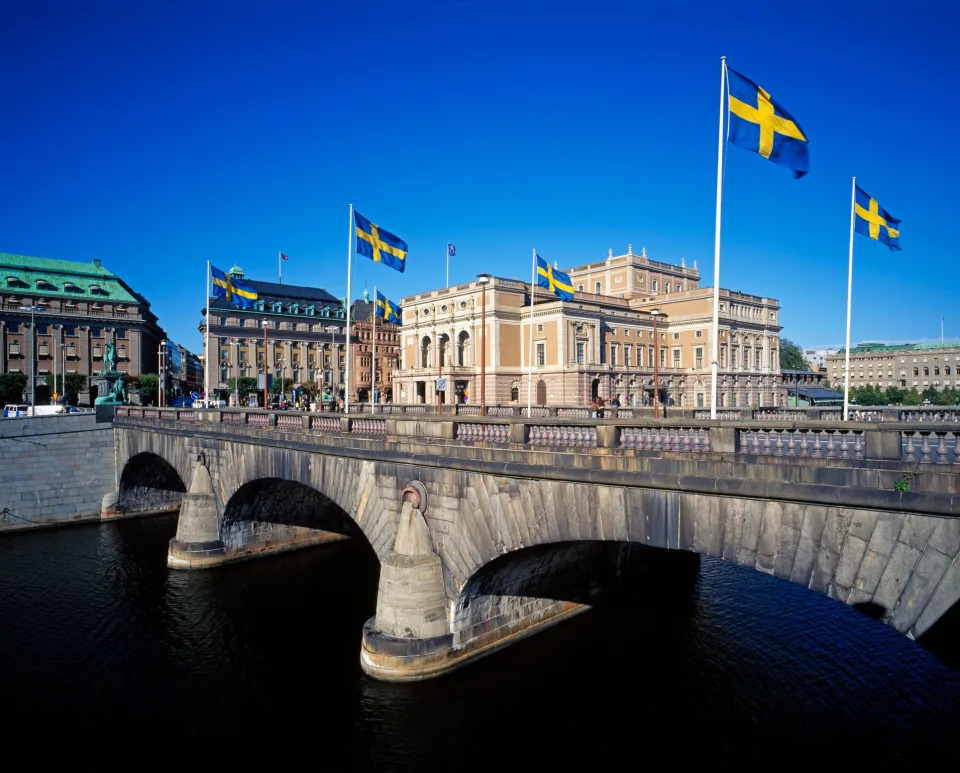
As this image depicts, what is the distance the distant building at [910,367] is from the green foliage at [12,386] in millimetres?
128960

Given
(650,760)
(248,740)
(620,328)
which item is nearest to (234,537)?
(248,740)

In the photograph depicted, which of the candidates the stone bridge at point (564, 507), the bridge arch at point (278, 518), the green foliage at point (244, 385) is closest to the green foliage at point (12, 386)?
the green foliage at point (244, 385)

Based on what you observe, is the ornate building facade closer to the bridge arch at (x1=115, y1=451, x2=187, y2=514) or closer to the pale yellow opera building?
the pale yellow opera building

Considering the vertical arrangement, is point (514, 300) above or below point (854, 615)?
above

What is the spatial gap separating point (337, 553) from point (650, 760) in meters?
19.0

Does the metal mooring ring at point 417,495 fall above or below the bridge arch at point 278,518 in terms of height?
above

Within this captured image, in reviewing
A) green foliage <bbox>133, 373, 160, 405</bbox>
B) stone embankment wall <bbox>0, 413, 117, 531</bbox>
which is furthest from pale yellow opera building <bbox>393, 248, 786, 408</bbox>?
stone embankment wall <bbox>0, 413, 117, 531</bbox>

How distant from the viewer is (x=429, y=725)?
15.0 metres

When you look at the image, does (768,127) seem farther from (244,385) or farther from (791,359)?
(791,359)

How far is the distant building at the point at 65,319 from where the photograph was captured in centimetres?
8838

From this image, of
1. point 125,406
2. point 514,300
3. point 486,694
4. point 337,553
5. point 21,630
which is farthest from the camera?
point 514,300

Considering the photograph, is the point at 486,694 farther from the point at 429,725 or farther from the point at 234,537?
the point at 234,537

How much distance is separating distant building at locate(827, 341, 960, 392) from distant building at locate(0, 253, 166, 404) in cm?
12056

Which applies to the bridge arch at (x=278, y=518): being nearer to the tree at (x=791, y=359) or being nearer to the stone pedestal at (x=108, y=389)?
the stone pedestal at (x=108, y=389)
